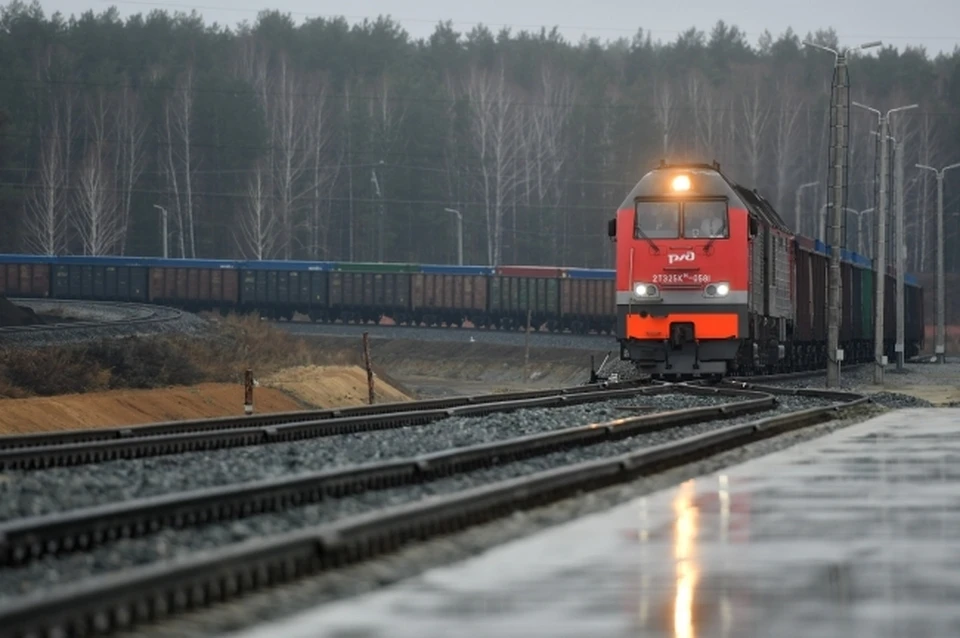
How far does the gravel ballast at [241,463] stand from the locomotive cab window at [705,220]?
8428mm

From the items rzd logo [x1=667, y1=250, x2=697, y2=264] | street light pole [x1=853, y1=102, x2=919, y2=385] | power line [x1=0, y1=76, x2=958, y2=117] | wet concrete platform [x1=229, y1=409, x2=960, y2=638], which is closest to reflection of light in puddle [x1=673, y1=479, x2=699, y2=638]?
wet concrete platform [x1=229, y1=409, x2=960, y2=638]

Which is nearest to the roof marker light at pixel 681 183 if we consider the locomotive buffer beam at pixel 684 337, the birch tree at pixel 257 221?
the locomotive buffer beam at pixel 684 337

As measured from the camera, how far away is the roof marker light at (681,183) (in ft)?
97.7

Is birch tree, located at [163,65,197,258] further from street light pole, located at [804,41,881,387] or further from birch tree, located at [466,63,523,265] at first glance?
street light pole, located at [804,41,881,387]

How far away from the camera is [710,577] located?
7.79 meters

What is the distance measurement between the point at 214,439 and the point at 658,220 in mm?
15166

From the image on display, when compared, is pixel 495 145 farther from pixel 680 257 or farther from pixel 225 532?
pixel 225 532

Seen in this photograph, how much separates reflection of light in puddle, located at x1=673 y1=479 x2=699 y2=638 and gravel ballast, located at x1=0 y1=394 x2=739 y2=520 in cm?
323

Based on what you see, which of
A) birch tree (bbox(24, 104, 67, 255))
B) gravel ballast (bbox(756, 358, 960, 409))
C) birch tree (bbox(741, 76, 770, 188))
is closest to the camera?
gravel ballast (bbox(756, 358, 960, 409))

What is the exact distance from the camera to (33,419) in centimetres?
2431

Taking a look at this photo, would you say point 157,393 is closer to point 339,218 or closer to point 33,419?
point 33,419

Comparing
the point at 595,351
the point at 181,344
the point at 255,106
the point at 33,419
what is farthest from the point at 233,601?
the point at 255,106

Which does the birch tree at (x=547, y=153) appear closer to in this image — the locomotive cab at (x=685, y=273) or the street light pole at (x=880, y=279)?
the street light pole at (x=880, y=279)

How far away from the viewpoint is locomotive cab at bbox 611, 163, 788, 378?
29.3 metres
